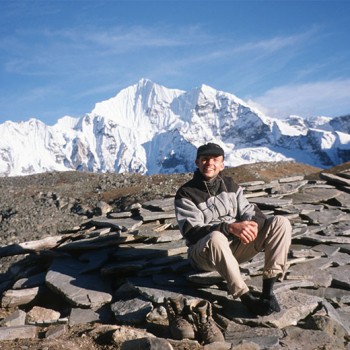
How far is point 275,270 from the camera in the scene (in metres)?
5.38

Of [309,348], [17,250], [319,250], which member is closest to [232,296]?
[309,348]

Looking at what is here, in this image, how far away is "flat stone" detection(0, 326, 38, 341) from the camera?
523 centimetres

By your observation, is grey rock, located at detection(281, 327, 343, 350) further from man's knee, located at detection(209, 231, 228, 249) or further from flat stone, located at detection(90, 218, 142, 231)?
flat stone, located at detection(90, 218, 142, 231)

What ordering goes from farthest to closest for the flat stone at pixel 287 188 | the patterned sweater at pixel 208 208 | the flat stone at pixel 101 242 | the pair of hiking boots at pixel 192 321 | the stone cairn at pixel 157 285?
the flat stone at pixel 287 188 → the flat stone at pixel 101 242 → the patterned sweater at pixel 208 208 → the stone cairn at pixel 157 285 → the pair of hiking boots at pixel 192 321

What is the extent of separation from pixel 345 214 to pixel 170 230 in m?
3.95

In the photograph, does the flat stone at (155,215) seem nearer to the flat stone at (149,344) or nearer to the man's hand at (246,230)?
the man's hand at (246,230)

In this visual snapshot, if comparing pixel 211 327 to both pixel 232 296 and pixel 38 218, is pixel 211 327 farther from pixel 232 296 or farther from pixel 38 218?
pixel 38 218

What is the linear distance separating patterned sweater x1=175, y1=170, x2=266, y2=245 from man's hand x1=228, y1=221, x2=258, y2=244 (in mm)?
154

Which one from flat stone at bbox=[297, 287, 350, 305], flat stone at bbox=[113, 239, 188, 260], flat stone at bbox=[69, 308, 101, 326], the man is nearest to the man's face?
the man

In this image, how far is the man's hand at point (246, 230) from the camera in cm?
527

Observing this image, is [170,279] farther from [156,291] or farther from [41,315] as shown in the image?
[41,315]

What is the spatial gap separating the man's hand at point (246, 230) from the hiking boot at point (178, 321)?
110 cm

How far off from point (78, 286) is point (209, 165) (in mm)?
2711

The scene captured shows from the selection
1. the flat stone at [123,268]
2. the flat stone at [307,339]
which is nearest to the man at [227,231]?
the flat stone at [307,339]
